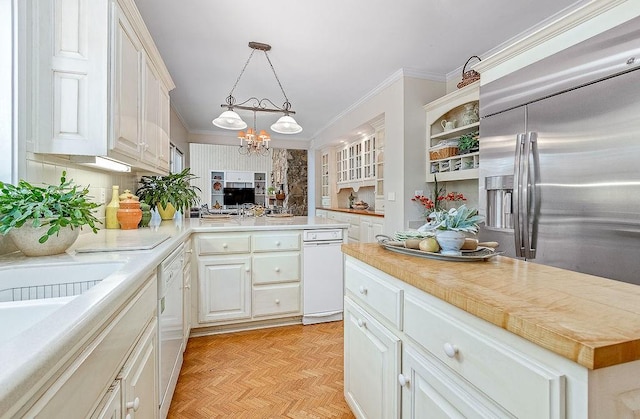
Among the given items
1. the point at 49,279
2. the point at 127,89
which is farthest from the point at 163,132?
the point at 49,279

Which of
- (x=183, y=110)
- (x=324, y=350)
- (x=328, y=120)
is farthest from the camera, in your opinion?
(x=328, y=120)

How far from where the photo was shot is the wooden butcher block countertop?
545mm

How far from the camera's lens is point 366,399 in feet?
4.57

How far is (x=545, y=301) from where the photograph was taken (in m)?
0.75

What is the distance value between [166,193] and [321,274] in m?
1.77

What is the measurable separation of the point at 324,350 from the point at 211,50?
304 cm

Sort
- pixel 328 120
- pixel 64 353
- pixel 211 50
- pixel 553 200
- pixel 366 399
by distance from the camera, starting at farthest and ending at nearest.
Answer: pixel 328 120 → pixel 211 50 → pixel 553 200 → pixel 366 399 → pixel 64 353

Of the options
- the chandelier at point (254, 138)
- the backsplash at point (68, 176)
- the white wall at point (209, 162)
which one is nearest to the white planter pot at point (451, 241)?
the backsplash at point (68, 176)

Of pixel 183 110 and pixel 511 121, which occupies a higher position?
pixel 183 110

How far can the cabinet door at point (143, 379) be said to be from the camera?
→ 38.8 inches

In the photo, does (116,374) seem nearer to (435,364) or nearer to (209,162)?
(435,364)

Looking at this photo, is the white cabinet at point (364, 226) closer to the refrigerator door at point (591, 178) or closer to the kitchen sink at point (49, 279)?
the refrigerator door at point (591, 178)

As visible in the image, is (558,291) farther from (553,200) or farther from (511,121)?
(511,121)

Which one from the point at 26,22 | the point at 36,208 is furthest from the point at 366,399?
the point at 26,22
